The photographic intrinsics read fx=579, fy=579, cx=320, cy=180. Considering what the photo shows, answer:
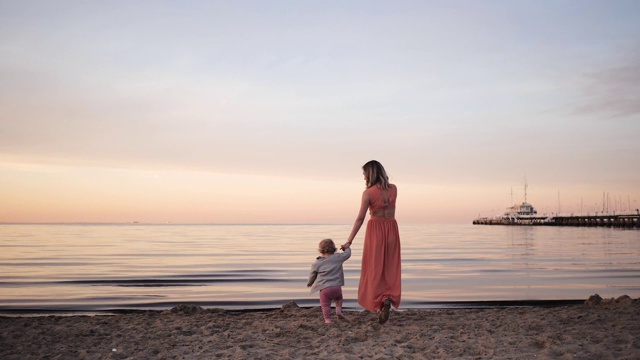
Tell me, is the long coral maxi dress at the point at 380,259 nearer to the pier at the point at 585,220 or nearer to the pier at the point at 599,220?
the pier at the point at 585,220

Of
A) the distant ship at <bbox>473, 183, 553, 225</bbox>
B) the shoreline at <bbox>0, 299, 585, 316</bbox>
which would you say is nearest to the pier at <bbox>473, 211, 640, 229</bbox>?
the distant ship at <bbox>473, 183, 553, 225</bbox>

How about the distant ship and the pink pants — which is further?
the distant ship

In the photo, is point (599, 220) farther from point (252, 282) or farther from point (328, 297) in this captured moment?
point (328, 297)

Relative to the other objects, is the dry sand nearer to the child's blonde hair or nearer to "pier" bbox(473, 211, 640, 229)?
the child's blonde hair

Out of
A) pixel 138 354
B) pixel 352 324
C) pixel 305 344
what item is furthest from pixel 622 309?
pixel 138 354

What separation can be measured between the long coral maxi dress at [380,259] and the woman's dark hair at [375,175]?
0.08 metres

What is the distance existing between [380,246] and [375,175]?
1137mm

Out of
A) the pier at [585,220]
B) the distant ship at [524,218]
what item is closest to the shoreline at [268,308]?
the pier at [585,220]

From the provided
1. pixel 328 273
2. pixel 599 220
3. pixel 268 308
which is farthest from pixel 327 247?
pixel 599 220

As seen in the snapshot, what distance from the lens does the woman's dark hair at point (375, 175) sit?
9.12 m

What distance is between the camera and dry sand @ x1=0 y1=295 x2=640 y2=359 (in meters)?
7.34

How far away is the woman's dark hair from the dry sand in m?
2.24

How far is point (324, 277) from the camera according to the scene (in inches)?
367

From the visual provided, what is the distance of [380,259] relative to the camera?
9234mm
